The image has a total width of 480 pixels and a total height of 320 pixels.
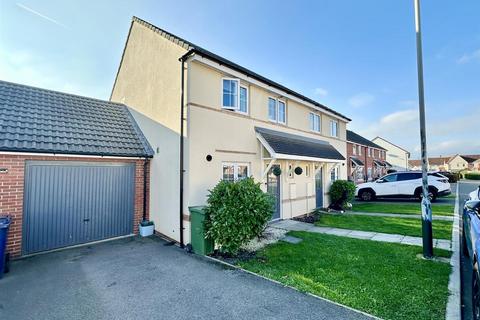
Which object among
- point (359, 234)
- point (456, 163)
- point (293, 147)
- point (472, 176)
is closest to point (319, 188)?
point (293, 147)

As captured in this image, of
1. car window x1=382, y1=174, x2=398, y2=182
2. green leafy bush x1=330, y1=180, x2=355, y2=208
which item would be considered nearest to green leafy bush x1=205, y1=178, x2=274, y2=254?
green leafy bush x1=330, y1=180, x2=355, y2=208

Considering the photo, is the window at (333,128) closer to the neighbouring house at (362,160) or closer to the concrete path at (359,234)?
the concrete path at (359,234)

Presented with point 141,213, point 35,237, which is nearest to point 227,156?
point 141,213

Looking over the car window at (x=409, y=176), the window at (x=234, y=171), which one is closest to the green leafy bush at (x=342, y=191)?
the car window at (x=409, y=176)

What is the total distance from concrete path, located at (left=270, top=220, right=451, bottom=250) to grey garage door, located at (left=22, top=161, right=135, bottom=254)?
615 cm

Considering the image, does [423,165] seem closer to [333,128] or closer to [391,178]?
[333,128]

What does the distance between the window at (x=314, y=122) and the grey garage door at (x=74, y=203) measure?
10237 millimetres

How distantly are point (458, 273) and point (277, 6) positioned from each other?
10.6 meters

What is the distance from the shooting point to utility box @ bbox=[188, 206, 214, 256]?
670 centimetres

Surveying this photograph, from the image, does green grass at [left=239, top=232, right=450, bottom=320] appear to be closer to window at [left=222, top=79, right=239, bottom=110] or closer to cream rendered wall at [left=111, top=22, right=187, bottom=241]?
cream rendered wall at [left=111, top=22, right=187, bottom=241]

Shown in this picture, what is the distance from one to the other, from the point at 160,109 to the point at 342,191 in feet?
37.9

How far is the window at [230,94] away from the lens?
347 inches

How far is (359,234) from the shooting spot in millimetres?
8734

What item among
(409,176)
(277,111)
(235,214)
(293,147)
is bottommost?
(235,214)
